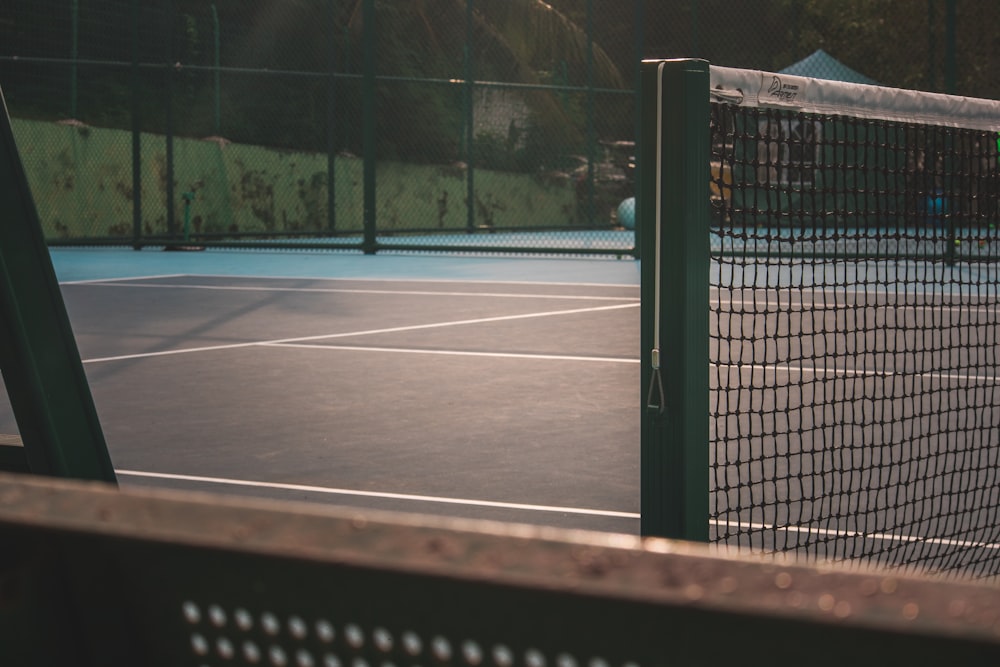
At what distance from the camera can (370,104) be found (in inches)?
674

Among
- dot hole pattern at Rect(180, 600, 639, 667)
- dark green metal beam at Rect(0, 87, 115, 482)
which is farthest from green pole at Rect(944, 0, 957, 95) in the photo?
dot hole pattern at Rect(180, 600, 639, 667)

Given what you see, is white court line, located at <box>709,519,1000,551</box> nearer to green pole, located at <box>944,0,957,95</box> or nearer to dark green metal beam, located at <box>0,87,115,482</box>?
dark green metal beam, located at <box>0,87,115,482</box>

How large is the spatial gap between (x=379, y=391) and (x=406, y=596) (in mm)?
6243

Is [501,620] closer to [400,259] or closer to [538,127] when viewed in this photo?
[400,259]

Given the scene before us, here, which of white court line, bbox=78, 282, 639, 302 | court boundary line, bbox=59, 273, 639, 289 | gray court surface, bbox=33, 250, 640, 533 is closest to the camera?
gray court surface, bbox=33, 250, 640, 533

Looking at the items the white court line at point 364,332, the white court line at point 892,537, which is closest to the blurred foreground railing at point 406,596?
the white court line at point 892,537

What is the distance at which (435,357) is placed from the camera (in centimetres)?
834

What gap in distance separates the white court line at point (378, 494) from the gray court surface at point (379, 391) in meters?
0.01

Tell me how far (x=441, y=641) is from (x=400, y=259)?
16628 mm

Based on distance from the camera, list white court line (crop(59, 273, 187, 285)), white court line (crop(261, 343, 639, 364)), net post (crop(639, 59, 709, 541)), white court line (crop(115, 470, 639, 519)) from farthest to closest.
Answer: white court line (crop(59, 273, 187, 285)) → white court line (crop(261, 343, 639, 364)) → white court line (crop(115, 470, 639, 519)) → net post (crop(639, 59, 709, 541))

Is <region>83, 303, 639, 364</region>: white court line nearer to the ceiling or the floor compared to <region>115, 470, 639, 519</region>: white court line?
nearer to the ceiling

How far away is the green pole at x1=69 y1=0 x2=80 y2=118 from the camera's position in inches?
749

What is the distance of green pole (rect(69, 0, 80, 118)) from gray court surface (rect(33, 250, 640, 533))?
21.6 ft

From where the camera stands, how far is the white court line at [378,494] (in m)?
4.58
